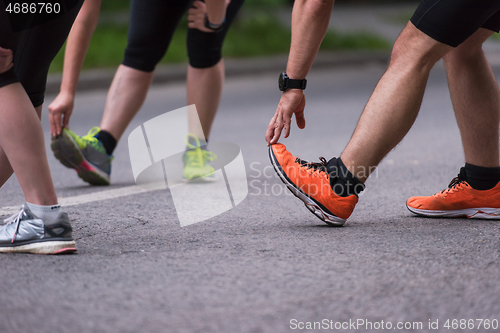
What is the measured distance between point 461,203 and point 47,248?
1.45 m

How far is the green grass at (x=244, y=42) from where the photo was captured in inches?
364

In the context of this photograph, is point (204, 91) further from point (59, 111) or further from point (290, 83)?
point (290, 83)

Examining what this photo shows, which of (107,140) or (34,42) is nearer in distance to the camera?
(34,42)

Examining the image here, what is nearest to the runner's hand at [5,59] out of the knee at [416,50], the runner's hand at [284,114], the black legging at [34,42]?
the black legging at [34,42]

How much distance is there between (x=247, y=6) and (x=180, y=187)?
9.15 meters

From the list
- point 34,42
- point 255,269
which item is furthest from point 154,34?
point 255,269

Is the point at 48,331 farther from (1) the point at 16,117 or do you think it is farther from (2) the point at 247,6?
(2) the point at 247,6

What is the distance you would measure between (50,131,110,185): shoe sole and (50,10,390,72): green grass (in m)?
5.90

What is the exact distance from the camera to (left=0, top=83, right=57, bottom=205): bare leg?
1731 mm

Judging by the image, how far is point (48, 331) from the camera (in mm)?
1274

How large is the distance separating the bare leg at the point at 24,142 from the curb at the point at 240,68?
5886 mm

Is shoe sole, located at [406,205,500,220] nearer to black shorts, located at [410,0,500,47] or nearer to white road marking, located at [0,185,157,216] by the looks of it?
black shorts, located at [410,0,500,47]

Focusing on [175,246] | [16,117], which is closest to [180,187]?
[175,246]

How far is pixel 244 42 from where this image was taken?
35.7ft
